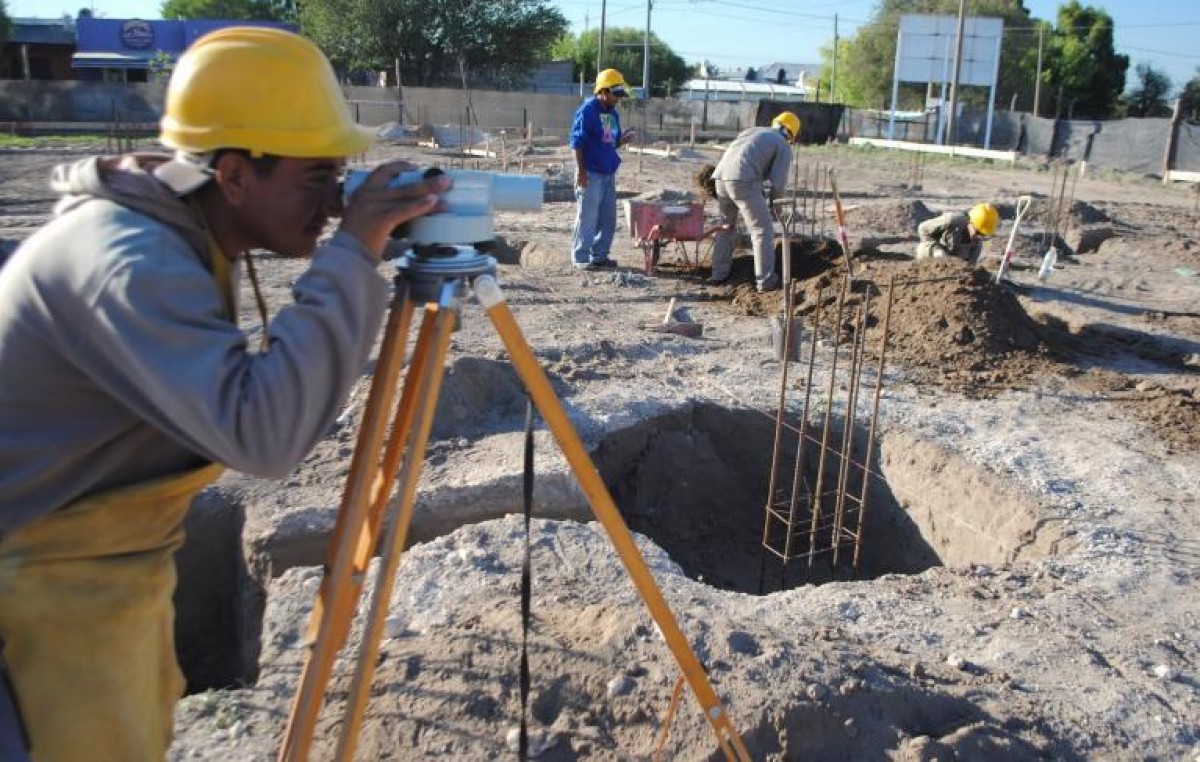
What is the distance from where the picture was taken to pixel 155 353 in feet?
4.13

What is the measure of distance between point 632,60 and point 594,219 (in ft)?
183

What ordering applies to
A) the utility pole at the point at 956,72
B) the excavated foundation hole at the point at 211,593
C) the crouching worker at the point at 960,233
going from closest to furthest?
the excavated foundation hole at the point at 211,593 < the crouching worker at the point at 960,233 < the utility pole at the point at 956,72

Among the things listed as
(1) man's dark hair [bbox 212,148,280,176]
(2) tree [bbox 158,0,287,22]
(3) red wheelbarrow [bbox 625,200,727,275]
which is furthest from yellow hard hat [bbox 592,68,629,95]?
(2) tree [bbox 158,0,287,22]

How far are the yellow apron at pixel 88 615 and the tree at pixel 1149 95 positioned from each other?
184 ft

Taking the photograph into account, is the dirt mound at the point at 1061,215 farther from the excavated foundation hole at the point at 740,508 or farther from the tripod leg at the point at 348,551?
the tripod leg at the point at 348,551

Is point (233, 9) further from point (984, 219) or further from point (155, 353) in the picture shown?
point (155, 353)

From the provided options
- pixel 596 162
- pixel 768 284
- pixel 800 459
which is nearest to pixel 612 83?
pixel 596 162

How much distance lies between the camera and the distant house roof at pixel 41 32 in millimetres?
41062

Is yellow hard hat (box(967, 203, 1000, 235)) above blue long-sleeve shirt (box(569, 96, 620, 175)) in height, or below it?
below

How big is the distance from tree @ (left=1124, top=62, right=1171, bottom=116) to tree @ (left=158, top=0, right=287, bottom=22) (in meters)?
43.9

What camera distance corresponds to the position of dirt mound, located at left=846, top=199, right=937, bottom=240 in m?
13.1

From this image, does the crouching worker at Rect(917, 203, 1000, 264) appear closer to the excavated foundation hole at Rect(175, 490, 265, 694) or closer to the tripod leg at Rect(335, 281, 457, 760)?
the excavated foundation hole at Rect(175, 490, 265, 694)

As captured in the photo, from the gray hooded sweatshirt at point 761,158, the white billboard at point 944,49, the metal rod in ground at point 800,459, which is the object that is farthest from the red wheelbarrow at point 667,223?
the white billboard at point 944,49

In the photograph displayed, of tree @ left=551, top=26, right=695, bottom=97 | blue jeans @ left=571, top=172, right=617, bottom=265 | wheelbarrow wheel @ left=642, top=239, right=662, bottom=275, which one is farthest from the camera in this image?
tree @ left=551, top=26, right=695, bottom=97
